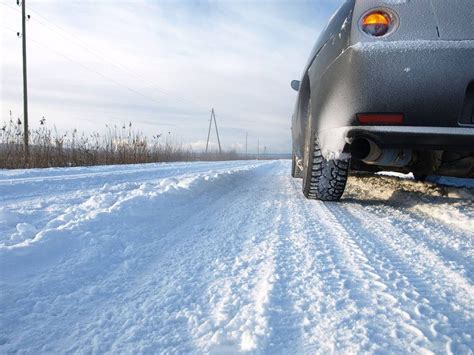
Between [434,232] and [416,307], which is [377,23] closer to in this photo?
[434,232]

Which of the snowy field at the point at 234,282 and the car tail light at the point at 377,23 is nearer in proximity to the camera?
the snowy field at the point at 234,282

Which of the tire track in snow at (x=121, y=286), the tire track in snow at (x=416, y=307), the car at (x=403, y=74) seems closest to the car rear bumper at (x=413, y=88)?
the car at (x=403, y=74)

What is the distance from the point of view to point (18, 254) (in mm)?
1370

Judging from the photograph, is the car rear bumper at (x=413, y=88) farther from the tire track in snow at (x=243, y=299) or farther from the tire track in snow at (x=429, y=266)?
the tire track in snow at (x=243, y=299)

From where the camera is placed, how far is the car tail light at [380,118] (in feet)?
6.48

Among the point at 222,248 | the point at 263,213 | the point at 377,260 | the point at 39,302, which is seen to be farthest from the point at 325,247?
the point at 39,302

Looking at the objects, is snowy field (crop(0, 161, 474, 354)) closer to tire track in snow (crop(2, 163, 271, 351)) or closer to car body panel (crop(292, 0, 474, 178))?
tire track in snow (crop(2, 163, 271, 351))

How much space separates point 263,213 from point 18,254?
5.32ft

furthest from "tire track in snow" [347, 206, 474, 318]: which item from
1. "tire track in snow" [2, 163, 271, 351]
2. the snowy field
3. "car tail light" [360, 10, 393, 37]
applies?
"car tail light" [360, 10, 393, 37]

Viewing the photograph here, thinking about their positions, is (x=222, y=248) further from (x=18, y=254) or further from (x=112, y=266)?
(x=18, y=254)

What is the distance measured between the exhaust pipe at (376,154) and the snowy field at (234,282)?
456mm

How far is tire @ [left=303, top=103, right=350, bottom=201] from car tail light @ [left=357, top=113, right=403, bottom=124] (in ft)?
1.70

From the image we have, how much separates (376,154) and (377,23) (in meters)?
0.95

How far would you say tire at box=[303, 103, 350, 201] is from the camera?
8.66 ft
